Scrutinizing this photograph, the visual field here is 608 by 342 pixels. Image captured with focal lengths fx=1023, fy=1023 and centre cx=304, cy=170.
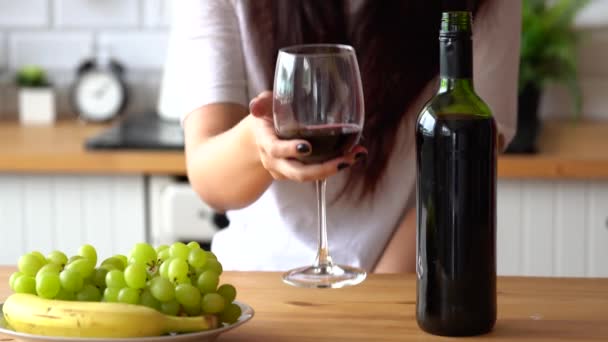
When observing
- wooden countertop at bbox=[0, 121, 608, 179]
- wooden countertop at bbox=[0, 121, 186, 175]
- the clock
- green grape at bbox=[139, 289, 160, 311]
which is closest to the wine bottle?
green grape at bbox=[139, 289, 160, 311]

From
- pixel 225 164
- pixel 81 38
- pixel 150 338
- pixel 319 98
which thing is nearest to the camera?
pixel 150 338

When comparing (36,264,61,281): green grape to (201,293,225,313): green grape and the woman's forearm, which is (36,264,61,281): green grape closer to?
(201,293,225,313): green grape

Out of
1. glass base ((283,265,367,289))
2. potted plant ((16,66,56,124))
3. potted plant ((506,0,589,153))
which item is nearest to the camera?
glass base ((283,265,367,289))

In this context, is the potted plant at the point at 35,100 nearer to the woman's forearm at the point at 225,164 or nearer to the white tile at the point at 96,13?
the white tile at the point at 96,13

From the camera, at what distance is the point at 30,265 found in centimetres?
88

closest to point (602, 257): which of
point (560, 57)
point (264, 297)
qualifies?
point (560, 57)

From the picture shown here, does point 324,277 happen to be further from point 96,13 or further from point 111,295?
point 96,13

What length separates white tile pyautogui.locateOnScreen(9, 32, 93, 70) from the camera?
9.20 feet

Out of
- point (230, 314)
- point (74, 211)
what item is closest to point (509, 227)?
point (74, 211)

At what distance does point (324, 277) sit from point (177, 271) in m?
0.26

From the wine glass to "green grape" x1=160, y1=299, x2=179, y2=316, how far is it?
8.7 inches

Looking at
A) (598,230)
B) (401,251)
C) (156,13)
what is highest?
(156,13)

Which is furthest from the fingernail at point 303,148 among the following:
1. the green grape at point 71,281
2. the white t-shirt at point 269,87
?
the white t-shirt at point 269,87

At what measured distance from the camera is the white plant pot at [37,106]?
8.81 feet
